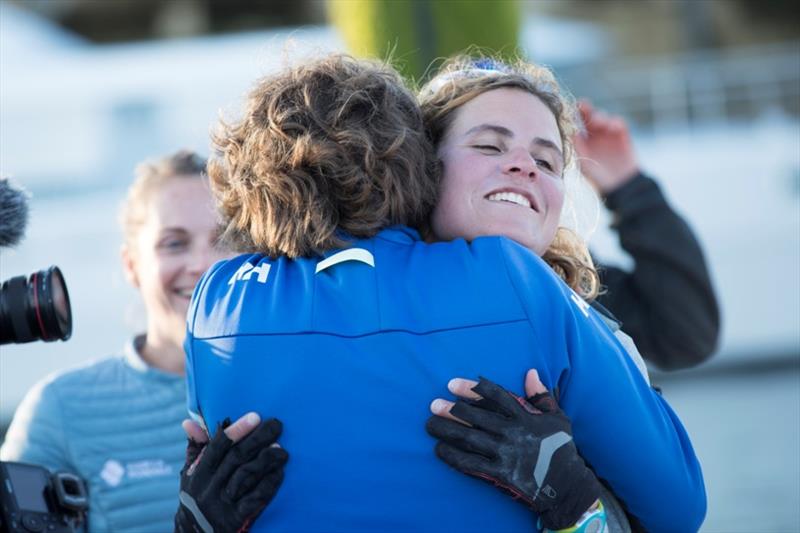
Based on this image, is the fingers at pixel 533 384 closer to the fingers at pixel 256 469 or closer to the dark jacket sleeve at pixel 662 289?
the fingers at pixel 256 469

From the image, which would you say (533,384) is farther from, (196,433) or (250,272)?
(196,433)

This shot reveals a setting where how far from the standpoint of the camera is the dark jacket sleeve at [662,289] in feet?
11.6

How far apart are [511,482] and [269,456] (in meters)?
0.42

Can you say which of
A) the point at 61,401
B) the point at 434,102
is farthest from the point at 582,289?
the point at 61,401

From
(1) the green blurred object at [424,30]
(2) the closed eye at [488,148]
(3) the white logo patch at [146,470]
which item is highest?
(1) the green blurred object at [424,30]

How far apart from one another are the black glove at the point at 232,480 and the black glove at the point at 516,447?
29 centimetres

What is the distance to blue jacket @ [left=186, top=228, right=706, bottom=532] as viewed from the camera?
75.1 inches

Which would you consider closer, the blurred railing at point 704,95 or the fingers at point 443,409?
the fingers at point 443,409

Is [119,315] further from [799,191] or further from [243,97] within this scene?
[243,97]

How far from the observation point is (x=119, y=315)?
11070mm

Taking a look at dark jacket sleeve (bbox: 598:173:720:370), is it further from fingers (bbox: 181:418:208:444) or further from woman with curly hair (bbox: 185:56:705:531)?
fingers (bbox: 181:418:208:444)

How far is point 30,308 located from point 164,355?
1.04 m

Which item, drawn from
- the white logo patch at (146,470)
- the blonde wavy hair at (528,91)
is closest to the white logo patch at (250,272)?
the blonde wavy hair at (528,91)

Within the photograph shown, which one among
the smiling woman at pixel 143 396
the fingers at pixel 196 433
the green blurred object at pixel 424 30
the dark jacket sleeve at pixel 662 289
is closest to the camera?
the fingers at pixel 196 433
